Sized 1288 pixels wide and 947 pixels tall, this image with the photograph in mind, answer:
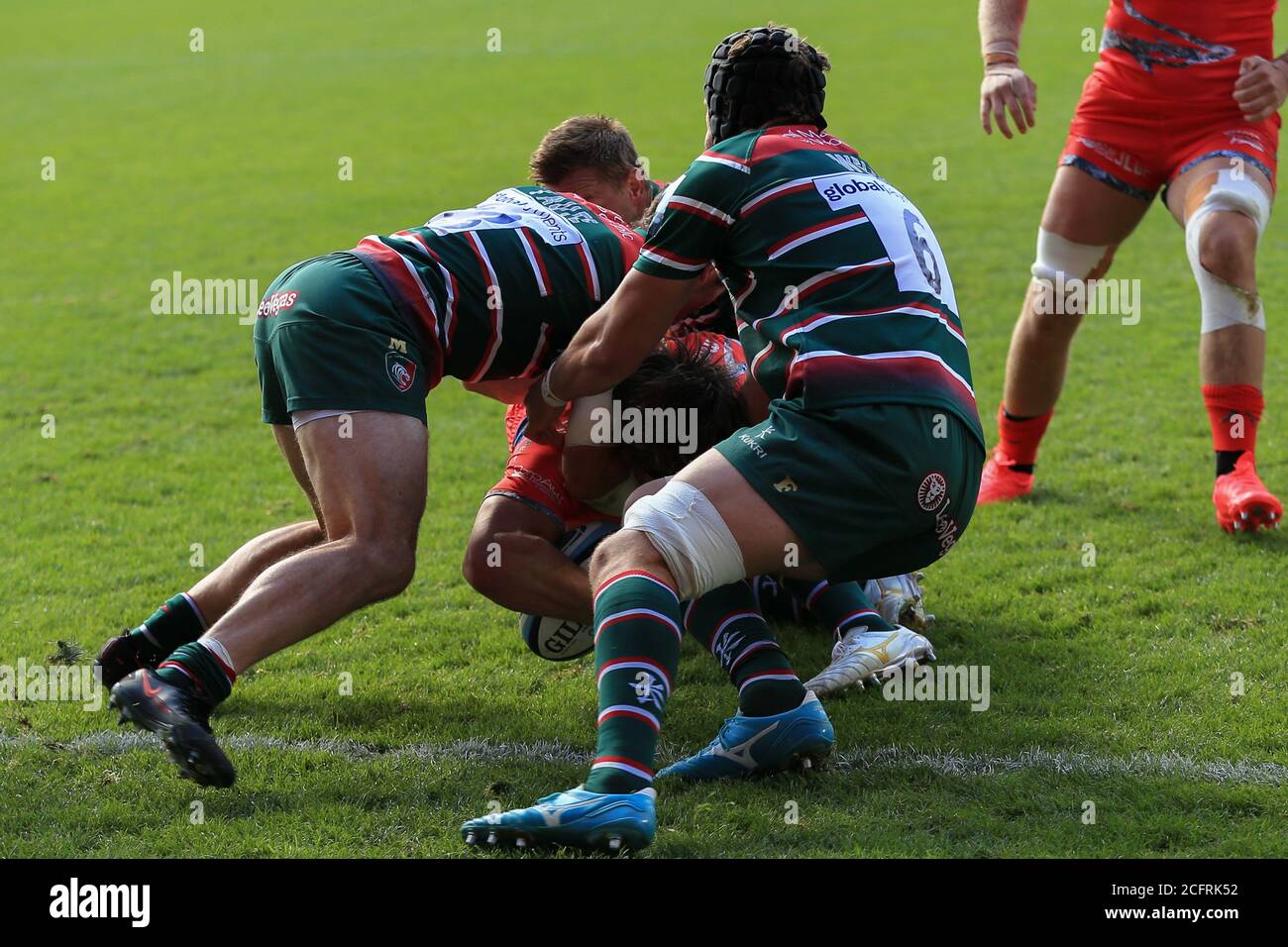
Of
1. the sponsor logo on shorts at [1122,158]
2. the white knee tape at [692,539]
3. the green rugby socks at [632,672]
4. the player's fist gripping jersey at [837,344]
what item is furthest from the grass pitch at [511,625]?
the sponsor logo on shorts at [1122,158]

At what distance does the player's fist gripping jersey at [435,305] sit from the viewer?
13.1 feet

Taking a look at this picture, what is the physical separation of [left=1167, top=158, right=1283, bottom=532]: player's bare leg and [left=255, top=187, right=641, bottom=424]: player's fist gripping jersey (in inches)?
94.8

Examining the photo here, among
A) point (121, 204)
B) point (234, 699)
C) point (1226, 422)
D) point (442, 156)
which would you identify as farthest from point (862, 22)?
point (234, 699)

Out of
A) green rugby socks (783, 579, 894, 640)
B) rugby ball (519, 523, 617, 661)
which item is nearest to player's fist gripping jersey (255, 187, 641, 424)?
rugby ball (519, 523, 617, 661)

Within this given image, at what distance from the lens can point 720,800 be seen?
3.51 metres

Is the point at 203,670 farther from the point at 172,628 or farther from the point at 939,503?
the point at 939,503

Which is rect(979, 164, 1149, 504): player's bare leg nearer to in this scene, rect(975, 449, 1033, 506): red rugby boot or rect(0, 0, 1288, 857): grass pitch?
rect(975, 449, 1033, 506): red rugby boot

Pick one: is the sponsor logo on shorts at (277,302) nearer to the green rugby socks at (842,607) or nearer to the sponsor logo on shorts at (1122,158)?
the green rugby socks at (842,607)

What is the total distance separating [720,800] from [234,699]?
167 centimetres

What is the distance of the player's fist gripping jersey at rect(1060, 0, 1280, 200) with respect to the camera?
5.61 metres

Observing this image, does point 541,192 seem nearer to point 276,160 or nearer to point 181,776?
point 181,776

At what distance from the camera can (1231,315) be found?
18.4 ft

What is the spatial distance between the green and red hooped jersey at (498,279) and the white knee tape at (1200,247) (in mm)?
2429
